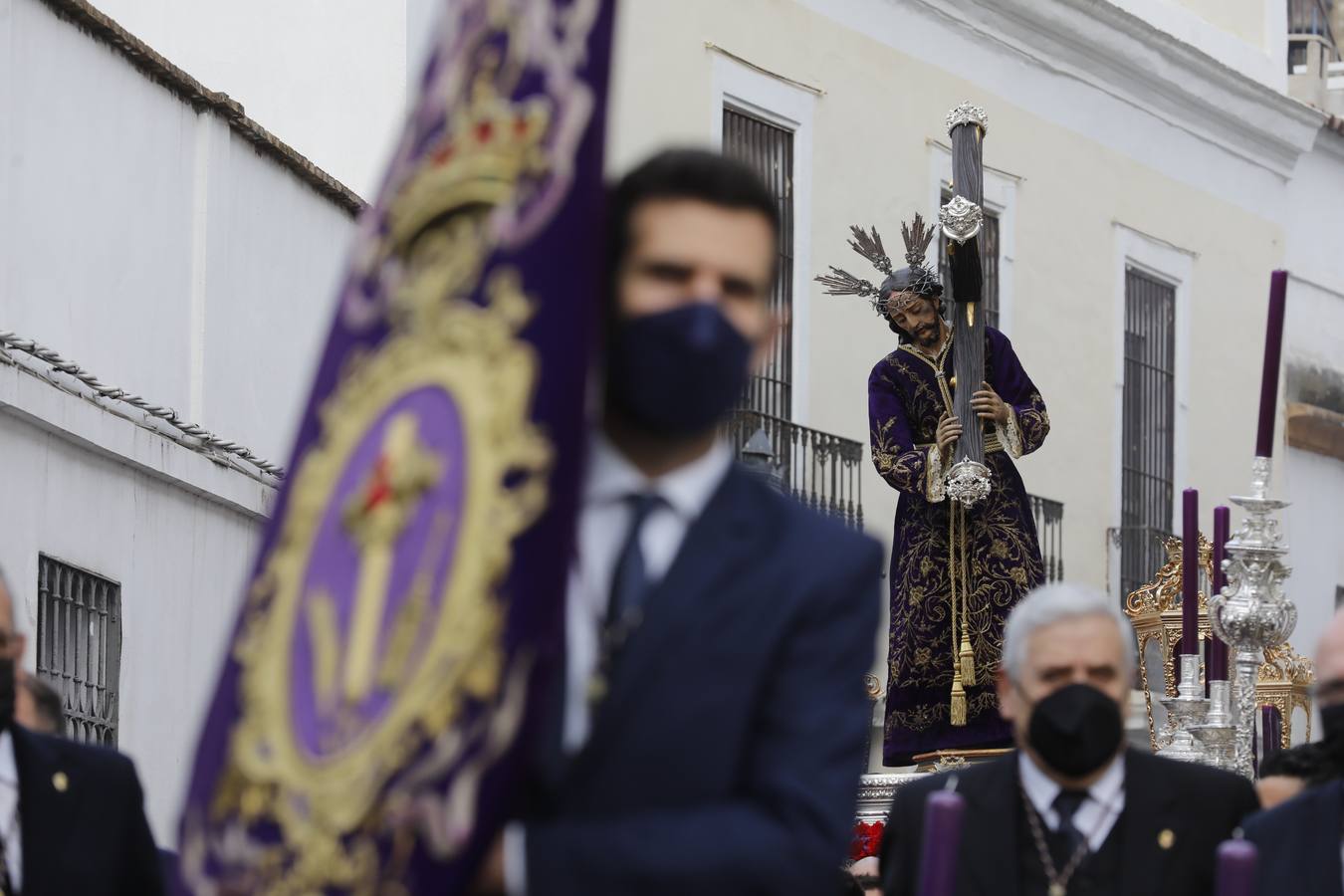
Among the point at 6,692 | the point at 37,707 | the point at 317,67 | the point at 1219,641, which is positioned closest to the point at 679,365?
the point at 6,692

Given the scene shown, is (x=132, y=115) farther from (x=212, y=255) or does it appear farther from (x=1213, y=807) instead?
(x=1213, y=807)

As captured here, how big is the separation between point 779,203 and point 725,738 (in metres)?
14.0

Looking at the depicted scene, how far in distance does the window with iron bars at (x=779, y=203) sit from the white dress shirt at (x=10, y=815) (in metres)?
12.0

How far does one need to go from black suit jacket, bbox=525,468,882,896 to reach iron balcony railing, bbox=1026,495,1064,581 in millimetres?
15633

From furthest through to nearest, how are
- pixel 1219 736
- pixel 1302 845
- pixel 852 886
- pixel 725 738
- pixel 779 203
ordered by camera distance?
pixel 779 203 < pixel 1219 736 < pixel 852 886 < pixel 1302 845 < pixel 725 738

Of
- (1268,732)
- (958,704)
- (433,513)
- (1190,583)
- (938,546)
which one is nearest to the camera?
(433,513)

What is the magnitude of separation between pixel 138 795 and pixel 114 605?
659 cm

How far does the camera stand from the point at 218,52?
14.9m

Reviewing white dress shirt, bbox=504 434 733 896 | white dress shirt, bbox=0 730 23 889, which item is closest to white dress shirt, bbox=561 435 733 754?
white dress shirt, bbox=504 434 733 896

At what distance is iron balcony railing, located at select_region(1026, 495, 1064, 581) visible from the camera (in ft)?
60.0

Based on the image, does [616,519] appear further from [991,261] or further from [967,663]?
[991,261]

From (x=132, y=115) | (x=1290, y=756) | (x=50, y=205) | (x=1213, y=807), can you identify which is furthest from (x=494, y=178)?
(x=132, y=115)

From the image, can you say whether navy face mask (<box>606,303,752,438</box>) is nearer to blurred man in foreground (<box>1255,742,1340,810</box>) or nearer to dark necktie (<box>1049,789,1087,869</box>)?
dark necktie (<box>1049,789,1087,869</box>)

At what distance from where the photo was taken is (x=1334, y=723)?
398 centimetres
